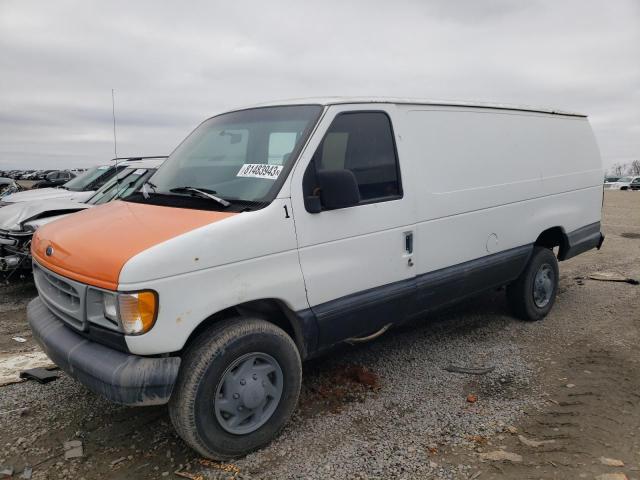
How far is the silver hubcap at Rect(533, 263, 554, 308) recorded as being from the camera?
5574 mm

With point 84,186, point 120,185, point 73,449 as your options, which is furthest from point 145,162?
point 73,449

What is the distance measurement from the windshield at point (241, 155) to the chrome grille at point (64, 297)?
2.98 feet

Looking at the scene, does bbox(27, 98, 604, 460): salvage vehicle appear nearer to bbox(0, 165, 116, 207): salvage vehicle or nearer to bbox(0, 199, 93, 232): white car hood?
bbox(0, 199, 93, 232): white car hood

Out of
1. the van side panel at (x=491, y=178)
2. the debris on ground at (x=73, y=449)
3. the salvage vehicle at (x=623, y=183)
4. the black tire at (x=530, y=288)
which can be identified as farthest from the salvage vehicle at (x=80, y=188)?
the salvage vehicle at (x=623, y=183)

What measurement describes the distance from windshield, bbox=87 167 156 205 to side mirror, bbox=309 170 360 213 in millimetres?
5185

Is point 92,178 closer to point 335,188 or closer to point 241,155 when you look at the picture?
point 241,155

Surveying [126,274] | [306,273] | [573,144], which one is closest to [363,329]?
[306,273]

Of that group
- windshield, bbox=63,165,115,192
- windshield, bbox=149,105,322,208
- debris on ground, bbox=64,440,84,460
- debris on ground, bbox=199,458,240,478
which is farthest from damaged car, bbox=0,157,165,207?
debris on ground, bbox=199,458,240,478

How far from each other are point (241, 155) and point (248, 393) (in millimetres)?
1653

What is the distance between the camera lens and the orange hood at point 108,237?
9.19ft

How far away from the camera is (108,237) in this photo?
10.00 ft

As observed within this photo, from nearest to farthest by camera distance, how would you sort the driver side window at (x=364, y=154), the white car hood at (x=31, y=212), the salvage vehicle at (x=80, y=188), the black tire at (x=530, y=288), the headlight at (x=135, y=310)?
the headlight at (x=135, y=310), the driver side window at (x=364, y=154), the black tire at (x=530, y=288), the white car hood at (x=31, y=212), the salvage vehicle at (x=80, y=188)

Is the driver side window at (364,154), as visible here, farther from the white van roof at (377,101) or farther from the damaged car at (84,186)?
the damaged car at (84,186)

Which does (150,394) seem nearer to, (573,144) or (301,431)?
(301,431)
